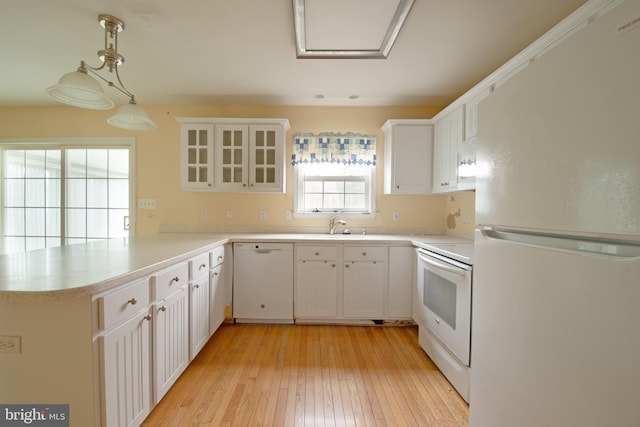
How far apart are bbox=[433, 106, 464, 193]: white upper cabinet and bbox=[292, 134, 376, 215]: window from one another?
A: 0.70 meters

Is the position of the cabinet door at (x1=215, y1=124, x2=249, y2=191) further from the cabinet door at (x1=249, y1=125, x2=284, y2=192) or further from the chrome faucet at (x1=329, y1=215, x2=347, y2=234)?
the chrome faucet at (x1=329, y1=215, x2=347, y2=234)

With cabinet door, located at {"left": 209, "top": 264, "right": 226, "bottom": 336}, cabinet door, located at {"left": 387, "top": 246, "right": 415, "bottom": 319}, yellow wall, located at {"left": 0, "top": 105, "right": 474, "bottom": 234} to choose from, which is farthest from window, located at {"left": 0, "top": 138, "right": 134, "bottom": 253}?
cabinet door, located at {"left": 387, "top": 246, "right": 415, "bottom": 319}

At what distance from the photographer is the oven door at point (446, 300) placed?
63.0 inches

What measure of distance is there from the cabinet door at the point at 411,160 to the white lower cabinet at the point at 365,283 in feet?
2.57

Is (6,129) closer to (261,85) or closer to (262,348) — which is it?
(261,85)

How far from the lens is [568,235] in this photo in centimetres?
75

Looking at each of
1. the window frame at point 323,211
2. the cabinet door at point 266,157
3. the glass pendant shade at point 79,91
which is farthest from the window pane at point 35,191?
the window frame at point 323,211

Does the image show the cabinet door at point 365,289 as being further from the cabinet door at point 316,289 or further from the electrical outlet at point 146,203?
the electrical outlet at point 146,203

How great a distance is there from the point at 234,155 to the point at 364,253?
1759 millimetres

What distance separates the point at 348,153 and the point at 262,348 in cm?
220

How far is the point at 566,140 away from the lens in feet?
2.35

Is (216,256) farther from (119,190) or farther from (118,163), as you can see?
(118,163)

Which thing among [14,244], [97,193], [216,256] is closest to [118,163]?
[97,193]

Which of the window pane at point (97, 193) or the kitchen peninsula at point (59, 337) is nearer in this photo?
the kitchen peninsula at point (59, 337)
